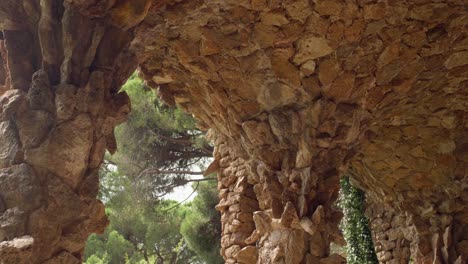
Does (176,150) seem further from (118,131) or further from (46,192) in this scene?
(46,192)

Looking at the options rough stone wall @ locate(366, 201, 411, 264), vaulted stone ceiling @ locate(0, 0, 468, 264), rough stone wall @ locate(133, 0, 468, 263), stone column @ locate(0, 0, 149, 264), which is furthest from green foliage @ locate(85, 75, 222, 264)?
stone column @ locate(0, 0, 149, 264)

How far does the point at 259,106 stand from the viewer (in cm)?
474

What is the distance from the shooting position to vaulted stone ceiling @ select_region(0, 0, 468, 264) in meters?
2.44

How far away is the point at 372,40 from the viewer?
4.26 metres

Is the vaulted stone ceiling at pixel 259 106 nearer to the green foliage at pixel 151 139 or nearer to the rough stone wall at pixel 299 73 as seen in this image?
the rough stone wall at pixel 299 73

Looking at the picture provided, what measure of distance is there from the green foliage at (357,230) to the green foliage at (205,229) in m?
1.97

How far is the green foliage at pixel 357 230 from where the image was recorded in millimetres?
7242

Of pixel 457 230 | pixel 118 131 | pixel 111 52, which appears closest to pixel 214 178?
pixel 118 131

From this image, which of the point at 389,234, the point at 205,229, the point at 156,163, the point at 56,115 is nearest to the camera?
the point at 56,115

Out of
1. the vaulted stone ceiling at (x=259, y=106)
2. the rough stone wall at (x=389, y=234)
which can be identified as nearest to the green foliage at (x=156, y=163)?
the rough stone wall at (x=389, y=234)

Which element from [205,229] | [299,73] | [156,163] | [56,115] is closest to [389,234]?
[205,229]

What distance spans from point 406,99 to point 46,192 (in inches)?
149

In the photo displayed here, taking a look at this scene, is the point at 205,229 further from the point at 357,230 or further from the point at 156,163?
the point at 357,230

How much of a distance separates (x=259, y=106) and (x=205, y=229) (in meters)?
4.02
